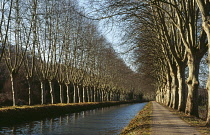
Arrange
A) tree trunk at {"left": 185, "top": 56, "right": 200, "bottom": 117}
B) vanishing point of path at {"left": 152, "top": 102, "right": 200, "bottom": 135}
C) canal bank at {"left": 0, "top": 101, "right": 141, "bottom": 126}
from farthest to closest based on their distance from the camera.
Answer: canal bank at {"left": 0, "top": 101, "right": 141, "bottom": 126}
tree trunk at {"left": 185, "top": 56, "right": 200, "bottom": 117}
vanishing point of path at {"left": 152, "top": 102, "right": 200, "bottom": 135}

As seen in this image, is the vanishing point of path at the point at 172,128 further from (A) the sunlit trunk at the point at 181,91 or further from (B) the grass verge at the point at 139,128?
(A) the sunlit trunk at the point at 181,91

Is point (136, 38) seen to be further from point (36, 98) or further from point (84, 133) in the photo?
point (36, 98)

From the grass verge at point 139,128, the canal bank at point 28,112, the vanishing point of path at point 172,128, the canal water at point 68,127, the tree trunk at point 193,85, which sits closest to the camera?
the vanishing point of path at point 172,128

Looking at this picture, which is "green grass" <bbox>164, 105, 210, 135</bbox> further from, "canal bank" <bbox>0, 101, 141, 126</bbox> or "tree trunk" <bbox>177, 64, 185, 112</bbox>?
"canal bank" <bbox>0, 101, 141, 126</bbox>

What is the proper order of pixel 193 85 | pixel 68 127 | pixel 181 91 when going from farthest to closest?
pixel 181 91 < pixel 68 127 < pixel 193 85

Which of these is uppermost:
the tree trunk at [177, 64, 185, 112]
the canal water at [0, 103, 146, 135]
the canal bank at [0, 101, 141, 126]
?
the tree trunk at [177, 64, 185, 112]

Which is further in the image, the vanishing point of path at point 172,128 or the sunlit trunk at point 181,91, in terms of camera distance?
the sunlit trunk at point 181,91

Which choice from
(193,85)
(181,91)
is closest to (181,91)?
(181,91)

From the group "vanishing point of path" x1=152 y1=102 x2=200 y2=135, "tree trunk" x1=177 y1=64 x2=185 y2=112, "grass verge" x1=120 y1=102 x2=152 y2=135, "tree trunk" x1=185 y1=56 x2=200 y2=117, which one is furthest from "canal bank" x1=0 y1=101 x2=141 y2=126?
"tree trunk" x1=185 y1=56 x2=200 y2=117

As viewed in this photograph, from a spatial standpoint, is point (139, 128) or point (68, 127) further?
point (68, 127)

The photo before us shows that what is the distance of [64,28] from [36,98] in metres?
26.4

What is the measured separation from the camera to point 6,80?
190 feet

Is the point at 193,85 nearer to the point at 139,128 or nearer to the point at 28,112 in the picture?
the point at 139,128

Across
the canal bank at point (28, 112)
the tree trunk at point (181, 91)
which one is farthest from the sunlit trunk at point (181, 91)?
the canal bank at point (28, 112)
